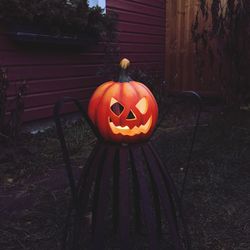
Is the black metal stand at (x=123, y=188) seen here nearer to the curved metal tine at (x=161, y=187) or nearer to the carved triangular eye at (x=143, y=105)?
the curved metal tine at (x=161, y=187)

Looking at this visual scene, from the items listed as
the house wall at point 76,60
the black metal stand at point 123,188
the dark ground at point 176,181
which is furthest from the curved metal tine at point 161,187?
the house wall at point 76,60

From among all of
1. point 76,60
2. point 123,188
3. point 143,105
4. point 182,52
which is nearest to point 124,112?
point 143,105

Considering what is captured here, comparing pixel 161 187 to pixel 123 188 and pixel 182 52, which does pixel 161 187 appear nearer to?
pixel 123 188

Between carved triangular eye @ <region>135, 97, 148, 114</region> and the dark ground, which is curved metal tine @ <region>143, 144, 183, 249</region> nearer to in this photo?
carved triangular eye @ <region>135, 97, 148, 114</region>

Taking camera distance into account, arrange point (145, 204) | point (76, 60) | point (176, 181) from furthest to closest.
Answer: point (76, 60)
point (176, 181)
point (145, 204)

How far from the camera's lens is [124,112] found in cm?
193

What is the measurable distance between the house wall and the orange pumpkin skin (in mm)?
2884

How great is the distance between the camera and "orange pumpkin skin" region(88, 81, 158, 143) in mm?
1935

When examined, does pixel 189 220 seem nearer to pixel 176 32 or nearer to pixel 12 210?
pixel 12 210

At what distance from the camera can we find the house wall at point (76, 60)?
476 cm

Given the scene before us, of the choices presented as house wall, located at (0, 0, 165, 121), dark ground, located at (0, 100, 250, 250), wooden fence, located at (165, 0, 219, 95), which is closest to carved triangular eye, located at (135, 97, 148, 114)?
dark ground, located at (0, 100, 250, 250)

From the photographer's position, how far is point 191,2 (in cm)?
795

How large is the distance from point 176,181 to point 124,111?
160 centimetres

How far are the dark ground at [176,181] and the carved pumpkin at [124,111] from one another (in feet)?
2.69
